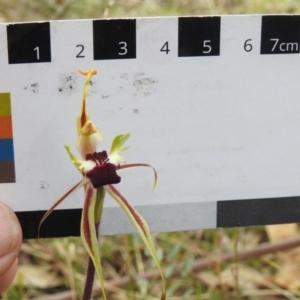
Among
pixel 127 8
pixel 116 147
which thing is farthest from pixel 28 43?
pixel 127 8

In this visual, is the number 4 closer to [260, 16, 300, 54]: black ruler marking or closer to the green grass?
[260, 16, 300, 54]: black ruler marking

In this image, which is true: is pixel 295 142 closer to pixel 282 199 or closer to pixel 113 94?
pixel 282 199

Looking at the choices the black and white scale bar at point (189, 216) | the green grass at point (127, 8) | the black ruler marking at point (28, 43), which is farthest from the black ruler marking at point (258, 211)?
the green grass at point (127, 8)

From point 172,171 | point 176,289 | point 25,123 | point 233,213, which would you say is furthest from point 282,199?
point 25,123

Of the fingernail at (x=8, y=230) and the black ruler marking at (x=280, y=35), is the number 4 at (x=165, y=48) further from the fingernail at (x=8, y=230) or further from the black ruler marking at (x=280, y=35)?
the fingernail at (x=8, y=230)

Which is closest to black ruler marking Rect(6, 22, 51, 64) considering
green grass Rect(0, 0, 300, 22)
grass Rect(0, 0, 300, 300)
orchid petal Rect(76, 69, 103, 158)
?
orchid petal Rect(76, 69, 103, 158)

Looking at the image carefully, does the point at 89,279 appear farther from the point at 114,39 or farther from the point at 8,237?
the point at 114,39

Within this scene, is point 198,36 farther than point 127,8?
No
